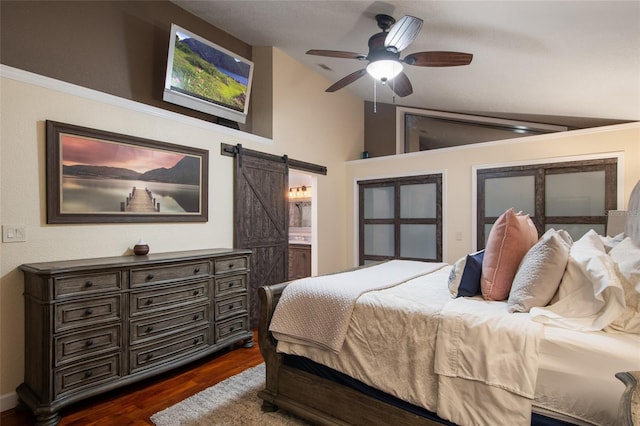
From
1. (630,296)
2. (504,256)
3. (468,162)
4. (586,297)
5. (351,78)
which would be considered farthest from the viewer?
(468,162)

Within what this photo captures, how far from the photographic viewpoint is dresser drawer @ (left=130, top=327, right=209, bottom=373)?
2.43 meters

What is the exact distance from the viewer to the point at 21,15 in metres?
2.49

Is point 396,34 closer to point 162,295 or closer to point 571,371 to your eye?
point 571,371

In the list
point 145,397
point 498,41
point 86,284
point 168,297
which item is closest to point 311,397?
point 145,397

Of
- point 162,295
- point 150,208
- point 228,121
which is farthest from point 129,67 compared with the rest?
point 162,295

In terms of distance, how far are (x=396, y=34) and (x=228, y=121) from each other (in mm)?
2267

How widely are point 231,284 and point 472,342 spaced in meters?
2.32

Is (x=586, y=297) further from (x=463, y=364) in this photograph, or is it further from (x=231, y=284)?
(x=231, y=284)

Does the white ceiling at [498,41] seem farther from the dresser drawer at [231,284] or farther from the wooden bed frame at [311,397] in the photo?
the dresser drawer at [231,284]

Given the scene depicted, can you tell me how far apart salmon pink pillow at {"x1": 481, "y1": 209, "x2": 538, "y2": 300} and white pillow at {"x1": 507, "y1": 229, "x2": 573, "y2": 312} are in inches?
5.1

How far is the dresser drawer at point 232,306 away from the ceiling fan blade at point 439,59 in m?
2.69

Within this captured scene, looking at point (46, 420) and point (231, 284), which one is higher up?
point (231, 284)

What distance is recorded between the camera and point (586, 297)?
1.47 m

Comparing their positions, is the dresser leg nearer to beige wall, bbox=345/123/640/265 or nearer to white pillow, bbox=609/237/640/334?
white pillow, bbox=609/237/640/334
